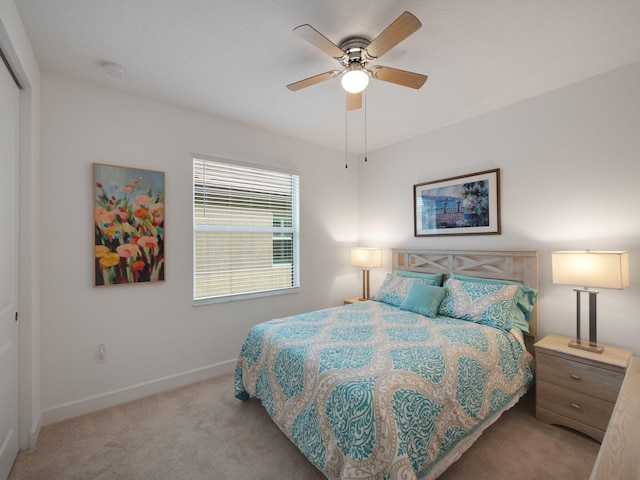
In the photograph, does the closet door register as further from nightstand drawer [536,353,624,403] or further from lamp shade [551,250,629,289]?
lamp shade [551,250,629,289]

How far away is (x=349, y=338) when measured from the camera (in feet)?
6.86

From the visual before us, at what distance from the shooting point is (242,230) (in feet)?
10.5

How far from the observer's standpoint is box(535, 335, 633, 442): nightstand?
1.87 metres

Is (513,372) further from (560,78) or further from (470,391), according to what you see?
(560,78)

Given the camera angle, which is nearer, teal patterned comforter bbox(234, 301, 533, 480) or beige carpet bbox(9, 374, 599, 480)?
teal patterned comforter bbox(234, 301, 533, 480)

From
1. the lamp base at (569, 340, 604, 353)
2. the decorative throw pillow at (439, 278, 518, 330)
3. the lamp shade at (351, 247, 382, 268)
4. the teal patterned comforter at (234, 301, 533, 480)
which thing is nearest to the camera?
the teal patterned comforter at (234, 301, 533, 480)

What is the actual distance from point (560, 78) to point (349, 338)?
104 inches

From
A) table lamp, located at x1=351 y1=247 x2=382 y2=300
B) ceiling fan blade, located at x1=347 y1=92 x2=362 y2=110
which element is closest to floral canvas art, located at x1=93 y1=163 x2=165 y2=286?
ceiling fan blade, located at x1=347 y1=92 x2=362 y2=110

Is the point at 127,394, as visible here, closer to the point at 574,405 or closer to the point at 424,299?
the point at 424,299

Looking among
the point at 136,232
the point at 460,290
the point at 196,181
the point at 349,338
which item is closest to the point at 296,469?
the point at 349,338

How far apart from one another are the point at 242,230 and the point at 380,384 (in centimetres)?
227

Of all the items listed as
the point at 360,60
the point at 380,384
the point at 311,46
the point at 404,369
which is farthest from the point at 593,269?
the point at 311,46

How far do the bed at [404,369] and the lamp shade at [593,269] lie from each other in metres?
0.39

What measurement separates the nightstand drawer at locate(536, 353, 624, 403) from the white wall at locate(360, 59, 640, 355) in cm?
48
